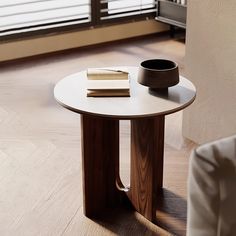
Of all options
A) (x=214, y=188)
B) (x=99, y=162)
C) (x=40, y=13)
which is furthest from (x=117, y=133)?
(x=40, y=13)

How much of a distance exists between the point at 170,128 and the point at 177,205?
79 cm

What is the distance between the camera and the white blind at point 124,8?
4.46 metres

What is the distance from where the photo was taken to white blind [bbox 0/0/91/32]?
4.09m

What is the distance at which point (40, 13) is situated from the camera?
4.23m

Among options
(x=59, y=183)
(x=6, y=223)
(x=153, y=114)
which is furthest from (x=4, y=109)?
(x=153, y=114)

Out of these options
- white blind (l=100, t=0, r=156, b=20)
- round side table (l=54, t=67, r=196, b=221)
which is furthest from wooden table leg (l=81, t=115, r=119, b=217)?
white blind (l=100, t=0, r=156, b=20)

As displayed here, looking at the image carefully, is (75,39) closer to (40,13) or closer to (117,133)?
(40,13)

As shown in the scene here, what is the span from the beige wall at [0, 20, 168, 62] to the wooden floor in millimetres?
244

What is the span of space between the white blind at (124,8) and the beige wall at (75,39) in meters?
0.09

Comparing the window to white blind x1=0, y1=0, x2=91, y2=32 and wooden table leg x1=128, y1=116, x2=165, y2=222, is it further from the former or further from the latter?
wooden table leg x1=128, y1=116, x2=165, y2=222

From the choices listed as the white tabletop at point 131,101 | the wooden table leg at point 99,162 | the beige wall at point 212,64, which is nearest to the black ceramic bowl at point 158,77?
the white tabletop at point 131,101

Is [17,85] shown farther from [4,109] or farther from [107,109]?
[107,109]

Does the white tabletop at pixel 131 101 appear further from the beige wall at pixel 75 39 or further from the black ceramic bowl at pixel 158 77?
the beige wall at pixel 75 39

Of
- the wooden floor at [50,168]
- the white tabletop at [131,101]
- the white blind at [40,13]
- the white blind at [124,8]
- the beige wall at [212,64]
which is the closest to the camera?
the white tabletop at [131,101]
